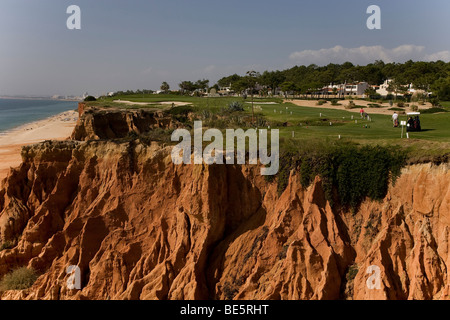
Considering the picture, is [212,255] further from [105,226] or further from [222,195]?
[105,226]

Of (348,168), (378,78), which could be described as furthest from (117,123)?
(378,78)

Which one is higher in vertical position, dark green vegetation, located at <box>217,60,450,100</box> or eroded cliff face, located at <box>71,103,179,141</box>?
dark green vegetation, located at <box>217,60,450,100</box>

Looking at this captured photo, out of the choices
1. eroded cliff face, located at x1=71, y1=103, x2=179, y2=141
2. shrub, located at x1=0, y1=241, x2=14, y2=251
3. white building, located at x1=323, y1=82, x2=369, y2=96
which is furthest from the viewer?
white building, located at x1=323, y1=82, x2=369, y2=96

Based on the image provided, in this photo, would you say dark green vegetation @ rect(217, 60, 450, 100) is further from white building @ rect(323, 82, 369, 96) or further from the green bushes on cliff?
the green bushes on cliff

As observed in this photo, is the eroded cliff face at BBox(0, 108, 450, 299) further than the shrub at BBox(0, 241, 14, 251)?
No

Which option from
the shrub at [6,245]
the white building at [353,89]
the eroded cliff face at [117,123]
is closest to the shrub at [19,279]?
the shrub at [6,245]

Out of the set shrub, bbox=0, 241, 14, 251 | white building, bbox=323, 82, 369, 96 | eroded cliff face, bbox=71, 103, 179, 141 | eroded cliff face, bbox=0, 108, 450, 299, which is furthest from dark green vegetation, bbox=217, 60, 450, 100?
shrub, bbox=0, 241, 14, 251

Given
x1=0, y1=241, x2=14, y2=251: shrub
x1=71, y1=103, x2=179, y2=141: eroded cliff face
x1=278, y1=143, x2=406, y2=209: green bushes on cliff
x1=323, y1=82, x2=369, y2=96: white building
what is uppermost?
x1=323, y1=82, x2=369, y2=96: white building
